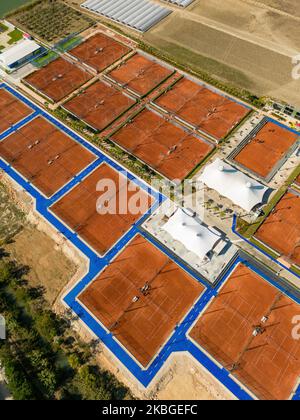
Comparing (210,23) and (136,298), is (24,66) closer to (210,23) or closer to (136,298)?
(210,23)

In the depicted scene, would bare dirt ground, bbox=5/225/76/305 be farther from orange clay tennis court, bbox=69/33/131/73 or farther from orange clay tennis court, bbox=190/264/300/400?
orange clay tennis court, bbox=69/33/131/73

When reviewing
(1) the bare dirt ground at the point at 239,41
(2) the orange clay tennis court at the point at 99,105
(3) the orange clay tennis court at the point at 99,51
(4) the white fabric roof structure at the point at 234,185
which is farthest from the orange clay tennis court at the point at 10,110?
(4) the white fabric roof structure at the point at 234,185

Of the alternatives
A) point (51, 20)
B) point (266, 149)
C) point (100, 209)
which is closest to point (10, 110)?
point (100, 209)

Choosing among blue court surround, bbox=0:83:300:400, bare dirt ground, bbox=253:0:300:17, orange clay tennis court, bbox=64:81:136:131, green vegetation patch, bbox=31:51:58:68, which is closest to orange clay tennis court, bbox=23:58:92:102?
green vegetation patch, bbox=31:51:58:68

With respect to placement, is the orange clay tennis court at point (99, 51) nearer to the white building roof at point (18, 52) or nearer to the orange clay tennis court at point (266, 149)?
the white building roof at point (18, 52)
